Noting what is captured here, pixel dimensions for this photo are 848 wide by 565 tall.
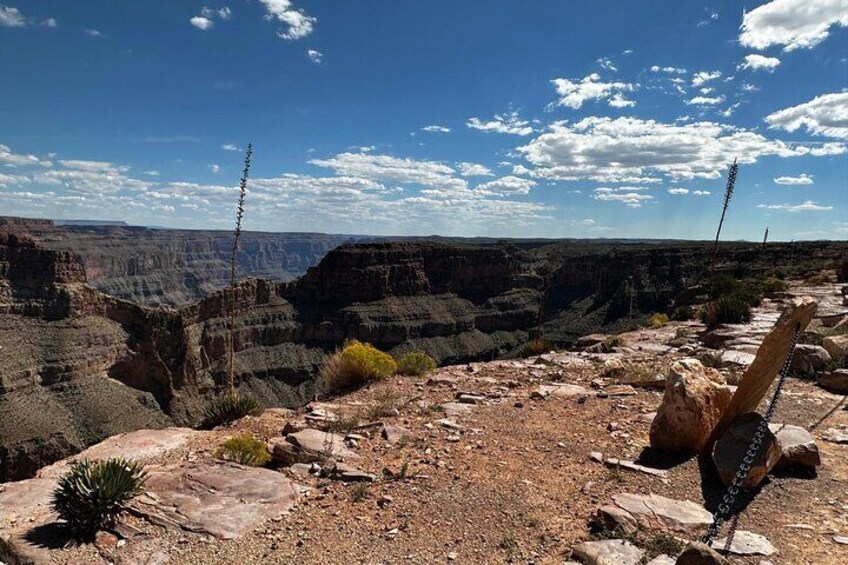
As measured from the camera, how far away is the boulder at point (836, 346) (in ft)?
33.3

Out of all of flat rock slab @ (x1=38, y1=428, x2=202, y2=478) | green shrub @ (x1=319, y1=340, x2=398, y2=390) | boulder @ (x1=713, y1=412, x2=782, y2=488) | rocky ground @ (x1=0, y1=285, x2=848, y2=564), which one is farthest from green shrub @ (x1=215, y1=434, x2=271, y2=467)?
boulder @ (x1=713, y1=412, x2=782, y2=488)

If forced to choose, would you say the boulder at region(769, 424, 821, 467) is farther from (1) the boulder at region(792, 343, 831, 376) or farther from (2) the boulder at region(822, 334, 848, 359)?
(2) the boulder at region(822, 334, 848, 359)

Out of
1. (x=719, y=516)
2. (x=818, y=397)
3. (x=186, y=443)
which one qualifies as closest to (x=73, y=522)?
(x=186, y=443)

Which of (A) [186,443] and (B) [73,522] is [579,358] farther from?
(B) [73,522]

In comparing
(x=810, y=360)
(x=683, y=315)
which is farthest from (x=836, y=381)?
(x=683, y=315)

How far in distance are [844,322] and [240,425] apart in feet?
50.8

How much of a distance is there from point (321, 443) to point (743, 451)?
5495mm

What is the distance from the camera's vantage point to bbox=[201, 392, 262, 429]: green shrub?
962 cm

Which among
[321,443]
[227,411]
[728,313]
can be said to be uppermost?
[728,313]

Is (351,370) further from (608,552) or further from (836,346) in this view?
(836,346)

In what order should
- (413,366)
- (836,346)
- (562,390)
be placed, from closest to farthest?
(562,390) → (836,346) → (413,366)

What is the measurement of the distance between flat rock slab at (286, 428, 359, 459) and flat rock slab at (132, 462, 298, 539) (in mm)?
719

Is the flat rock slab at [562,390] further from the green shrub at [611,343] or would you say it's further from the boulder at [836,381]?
the green shrub at [611,343]

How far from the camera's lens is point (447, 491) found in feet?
19.8
